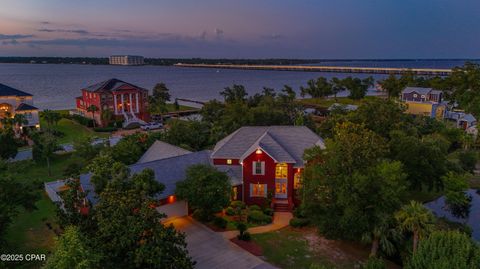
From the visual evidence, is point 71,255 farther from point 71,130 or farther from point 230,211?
point 71,130

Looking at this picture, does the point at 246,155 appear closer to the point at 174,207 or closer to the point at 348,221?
the point at 174,207

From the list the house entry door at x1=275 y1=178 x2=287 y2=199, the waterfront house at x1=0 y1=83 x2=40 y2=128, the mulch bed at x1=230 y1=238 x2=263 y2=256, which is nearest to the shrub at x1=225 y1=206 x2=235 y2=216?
the mulch bed at x1=230 y1=238 x2=263 y2=256

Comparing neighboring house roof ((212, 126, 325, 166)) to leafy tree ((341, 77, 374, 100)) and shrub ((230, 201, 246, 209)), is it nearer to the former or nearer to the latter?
shrub ((230, 201, 246, 209))

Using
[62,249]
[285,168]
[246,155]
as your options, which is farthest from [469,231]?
[62,249]

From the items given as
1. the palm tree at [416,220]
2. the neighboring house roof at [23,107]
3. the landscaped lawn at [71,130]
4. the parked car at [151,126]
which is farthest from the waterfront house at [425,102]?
the neighboring house roof at [23,107]

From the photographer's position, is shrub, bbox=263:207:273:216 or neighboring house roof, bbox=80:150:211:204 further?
shrub, bbox=263:207:273:216

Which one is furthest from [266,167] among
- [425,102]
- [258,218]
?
[425,102]
